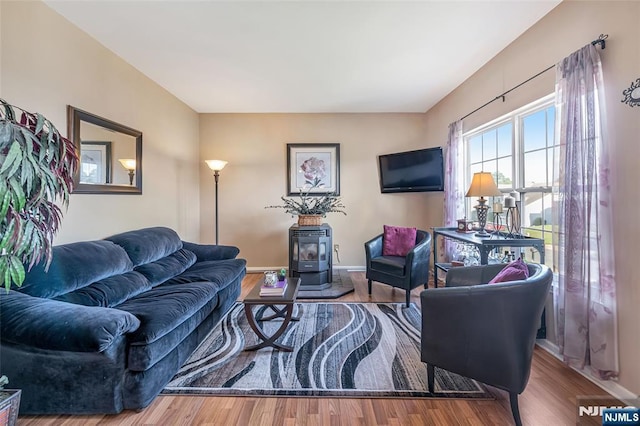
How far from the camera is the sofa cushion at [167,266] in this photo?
248 cm

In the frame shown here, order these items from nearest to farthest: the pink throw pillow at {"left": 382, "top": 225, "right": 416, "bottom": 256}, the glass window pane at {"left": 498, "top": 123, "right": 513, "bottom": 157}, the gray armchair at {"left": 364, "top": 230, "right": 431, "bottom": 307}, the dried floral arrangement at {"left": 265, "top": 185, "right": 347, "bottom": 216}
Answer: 1. the glass window pane at {"left": 498, "top": 123, "right": 513, "bottom": 157}
2. the gray armchair at {"left": 364, "top": 230, "right": 431, "bottom": 307}
3. the pink throw pillow at {"left": 382, "top": 225, "right": 416, "bottom": 256}
4. the dried floral arrangement at {"left": 265, "top": 185, "right": 347, "bottom": 216}

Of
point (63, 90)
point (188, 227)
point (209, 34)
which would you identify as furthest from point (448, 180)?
point (63, 90)

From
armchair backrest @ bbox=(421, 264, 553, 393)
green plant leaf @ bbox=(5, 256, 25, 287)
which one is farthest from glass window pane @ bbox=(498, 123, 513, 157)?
green plant leaf @ bbox=(5, 256, 25, 287)

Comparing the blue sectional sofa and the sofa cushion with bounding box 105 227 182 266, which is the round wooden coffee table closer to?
the blue sectional sofa

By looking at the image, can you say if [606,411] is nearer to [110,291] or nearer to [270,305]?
[270,305]

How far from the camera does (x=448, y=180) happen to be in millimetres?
3799

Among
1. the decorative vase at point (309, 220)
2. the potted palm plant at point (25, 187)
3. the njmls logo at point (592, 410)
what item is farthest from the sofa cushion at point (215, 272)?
the njmls logo at point (592, 410)

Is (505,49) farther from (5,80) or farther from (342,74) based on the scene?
(5,80)

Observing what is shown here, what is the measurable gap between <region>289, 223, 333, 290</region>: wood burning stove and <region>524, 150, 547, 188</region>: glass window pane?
240 cm

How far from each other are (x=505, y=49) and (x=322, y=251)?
10.0ft

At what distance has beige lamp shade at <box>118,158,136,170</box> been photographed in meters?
2.86

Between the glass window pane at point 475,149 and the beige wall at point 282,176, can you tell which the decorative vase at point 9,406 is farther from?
the glass window pane at point 475,149

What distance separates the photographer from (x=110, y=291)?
197 centimetres

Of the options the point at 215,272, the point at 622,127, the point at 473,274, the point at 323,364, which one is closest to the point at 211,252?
the point at 215,272
